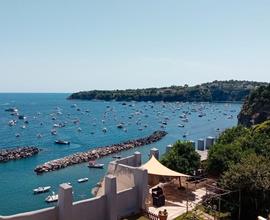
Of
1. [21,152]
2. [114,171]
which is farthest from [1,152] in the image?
[114,171]

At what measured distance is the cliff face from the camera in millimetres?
92181

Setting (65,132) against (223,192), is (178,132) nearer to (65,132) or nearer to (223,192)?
(65,132)

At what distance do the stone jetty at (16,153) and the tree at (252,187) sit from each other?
55.5m

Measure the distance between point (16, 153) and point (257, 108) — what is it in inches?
2301

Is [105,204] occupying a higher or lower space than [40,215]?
lower

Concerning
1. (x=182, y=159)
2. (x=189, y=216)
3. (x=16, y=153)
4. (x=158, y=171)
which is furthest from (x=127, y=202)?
(x=16, y=153)

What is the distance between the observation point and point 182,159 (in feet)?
117

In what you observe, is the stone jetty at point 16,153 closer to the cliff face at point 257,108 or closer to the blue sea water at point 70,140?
the blue sea water at point 70,140

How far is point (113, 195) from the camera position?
23250 mm

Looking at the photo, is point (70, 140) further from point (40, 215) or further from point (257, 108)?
point (40, 215)

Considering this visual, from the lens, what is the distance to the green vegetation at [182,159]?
3525 centimetres

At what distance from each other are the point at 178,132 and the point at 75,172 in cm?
5841

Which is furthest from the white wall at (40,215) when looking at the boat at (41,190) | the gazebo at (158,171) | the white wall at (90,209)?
the boat at (41,190)

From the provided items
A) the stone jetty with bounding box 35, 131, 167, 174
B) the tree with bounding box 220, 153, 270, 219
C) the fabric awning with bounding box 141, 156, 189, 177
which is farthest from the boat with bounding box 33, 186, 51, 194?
the tree with bounding box 220, 153, 270, 219
